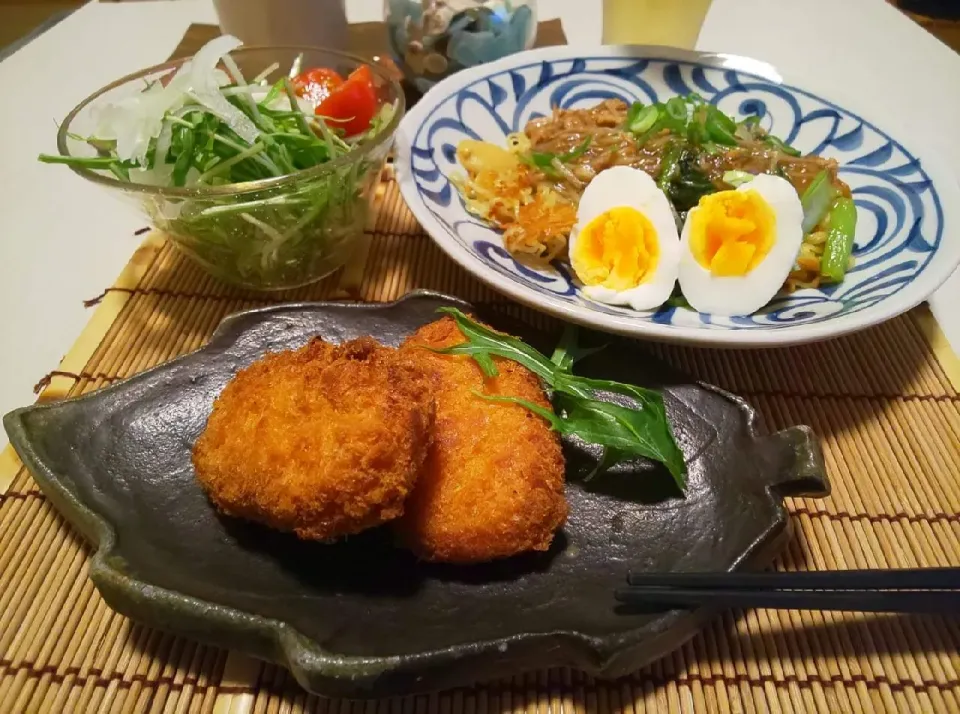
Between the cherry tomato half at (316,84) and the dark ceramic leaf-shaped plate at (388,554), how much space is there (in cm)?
110

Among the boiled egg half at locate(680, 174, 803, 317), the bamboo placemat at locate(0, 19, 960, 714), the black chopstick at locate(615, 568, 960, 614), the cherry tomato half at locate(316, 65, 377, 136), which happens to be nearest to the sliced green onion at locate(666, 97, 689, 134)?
the boiled egg half at locate(680, 174, 803, 317)

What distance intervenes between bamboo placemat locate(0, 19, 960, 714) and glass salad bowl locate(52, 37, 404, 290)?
16 cm

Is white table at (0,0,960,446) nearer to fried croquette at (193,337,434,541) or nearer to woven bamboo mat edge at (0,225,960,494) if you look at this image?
woven bamboo mat edge at (0,225,960,494)

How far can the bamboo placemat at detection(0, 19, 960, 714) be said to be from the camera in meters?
1.23

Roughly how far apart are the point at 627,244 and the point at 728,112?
1077 millimetres

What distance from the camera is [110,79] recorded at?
3.33m

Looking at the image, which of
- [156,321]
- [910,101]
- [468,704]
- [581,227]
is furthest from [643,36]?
[468,704]

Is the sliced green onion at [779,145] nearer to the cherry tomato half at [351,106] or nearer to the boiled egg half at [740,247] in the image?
the boiled egg half at [740,247]

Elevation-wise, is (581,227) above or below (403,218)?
above

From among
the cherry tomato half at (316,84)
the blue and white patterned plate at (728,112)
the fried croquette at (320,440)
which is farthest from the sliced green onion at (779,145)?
the fried croquette at (320,440)

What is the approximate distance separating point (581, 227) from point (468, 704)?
4.65 ft

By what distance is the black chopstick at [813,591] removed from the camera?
116cm

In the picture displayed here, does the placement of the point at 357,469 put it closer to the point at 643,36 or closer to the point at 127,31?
the point at 643,36

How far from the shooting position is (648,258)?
6.56 ft
